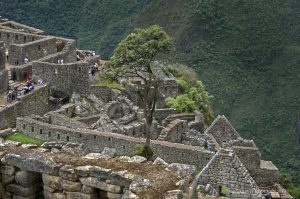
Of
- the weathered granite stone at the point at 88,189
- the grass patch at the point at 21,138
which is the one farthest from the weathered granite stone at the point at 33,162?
the grass patch at the point at 21,138

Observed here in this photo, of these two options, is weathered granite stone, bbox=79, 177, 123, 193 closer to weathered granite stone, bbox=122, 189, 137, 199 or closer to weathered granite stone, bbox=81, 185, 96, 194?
weathered granite stone, bbox=81, 185, 96, 194

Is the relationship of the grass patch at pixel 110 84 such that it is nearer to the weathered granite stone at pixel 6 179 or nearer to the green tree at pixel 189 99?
the green tree at pixel 189 99

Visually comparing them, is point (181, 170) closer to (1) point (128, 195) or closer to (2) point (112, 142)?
(1) point (128, 195)

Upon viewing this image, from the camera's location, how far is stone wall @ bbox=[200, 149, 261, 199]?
1859 cm

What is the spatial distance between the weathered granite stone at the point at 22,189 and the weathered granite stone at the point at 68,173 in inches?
27.7

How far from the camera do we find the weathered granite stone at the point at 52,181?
1084 cm

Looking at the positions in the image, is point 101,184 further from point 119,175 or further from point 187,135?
point 187,135

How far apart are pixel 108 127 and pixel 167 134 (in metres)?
2.74

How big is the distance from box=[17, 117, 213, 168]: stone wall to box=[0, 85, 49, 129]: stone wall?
26.6 inches

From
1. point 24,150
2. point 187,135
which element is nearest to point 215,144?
point 187,135

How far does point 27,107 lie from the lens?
109 feet

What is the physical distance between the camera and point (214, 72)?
10700cm

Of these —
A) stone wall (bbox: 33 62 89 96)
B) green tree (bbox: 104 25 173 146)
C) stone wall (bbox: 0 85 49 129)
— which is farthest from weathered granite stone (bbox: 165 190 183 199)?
stone wall (bbox: 33 62 89 96)

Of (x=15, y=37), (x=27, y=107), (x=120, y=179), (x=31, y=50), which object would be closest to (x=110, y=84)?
(x=31, y=50)
